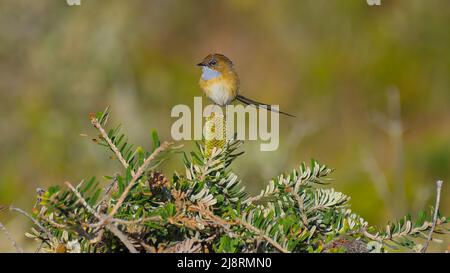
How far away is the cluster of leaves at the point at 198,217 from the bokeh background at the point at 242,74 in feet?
11.3

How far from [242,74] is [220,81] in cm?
267

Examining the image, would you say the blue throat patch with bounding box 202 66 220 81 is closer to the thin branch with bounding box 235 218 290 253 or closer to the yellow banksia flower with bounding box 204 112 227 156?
the yellow banksia flower with bounding box 204 112 227 156

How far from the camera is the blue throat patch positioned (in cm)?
352

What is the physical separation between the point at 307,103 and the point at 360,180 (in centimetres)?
107

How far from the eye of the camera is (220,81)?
349 centimetres

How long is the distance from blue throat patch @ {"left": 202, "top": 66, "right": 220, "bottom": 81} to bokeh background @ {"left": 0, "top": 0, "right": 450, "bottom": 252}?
54.3 inches

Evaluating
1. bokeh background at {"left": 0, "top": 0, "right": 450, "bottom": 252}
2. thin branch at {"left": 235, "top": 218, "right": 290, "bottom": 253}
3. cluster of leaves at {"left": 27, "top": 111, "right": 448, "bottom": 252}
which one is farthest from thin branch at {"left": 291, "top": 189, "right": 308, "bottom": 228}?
bokeh background at {"left": 0, "top": 0, "right": 450, "bottom": 252}

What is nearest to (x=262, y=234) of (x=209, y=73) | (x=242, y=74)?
(x=209, y=73)

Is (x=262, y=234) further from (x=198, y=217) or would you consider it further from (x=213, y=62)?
(x=213, y=62)

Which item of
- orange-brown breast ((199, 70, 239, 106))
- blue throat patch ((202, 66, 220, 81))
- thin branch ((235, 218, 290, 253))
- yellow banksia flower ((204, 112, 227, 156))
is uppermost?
blue throat patch ((202, 66, 220, 81))

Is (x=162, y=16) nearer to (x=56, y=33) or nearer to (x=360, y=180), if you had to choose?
(x=56, y=33)

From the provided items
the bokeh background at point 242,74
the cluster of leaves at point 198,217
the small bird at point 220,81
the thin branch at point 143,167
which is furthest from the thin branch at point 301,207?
the bokeh background at point 242,74
